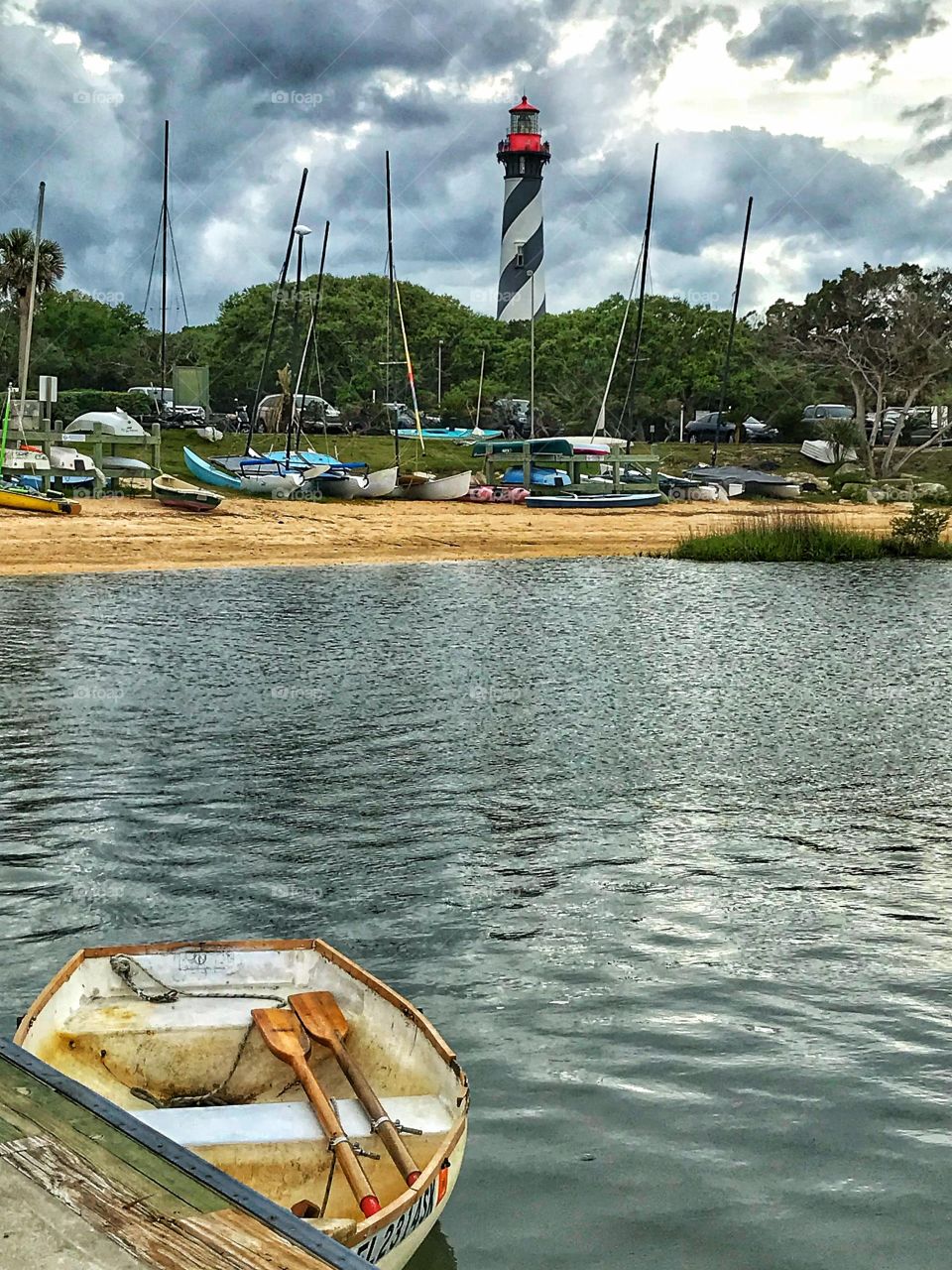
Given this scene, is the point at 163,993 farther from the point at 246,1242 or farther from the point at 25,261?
the point at 25,261

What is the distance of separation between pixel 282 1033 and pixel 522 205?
103 meters

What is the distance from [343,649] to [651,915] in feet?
42.2

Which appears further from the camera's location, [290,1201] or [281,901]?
[281,901]

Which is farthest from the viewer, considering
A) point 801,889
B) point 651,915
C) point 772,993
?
point 801,889

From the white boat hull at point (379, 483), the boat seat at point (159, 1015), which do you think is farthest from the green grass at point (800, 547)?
the boat seat at point (159, 1015)

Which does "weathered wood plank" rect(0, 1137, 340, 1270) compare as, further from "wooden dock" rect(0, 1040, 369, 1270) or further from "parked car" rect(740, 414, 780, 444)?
"parked car" rect(740, 414, 780, 444)

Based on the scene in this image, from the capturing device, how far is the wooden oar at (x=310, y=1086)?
520 cm

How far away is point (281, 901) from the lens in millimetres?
10359

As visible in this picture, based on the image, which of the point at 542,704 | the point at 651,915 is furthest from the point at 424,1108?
the point at 542,704

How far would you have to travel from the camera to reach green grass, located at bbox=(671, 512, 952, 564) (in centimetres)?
3703

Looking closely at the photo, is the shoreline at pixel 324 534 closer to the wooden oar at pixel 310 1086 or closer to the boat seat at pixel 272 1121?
the wooden oar at pixel 310 1086

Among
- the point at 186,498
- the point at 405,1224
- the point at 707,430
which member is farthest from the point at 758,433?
the point at 405,1224

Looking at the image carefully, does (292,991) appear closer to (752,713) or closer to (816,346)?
(752,713)

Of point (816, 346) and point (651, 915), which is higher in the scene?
point (816, 346)
